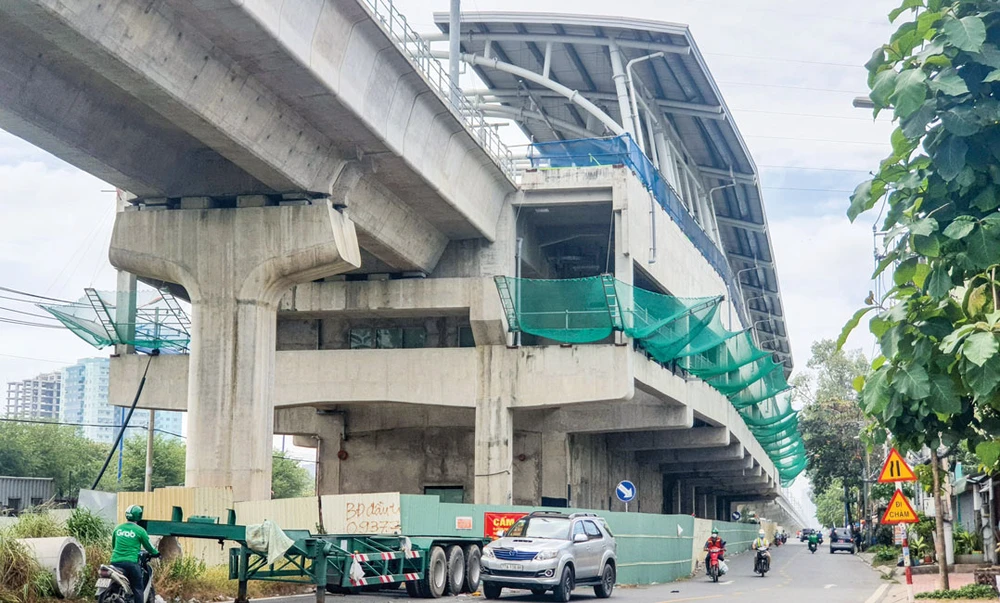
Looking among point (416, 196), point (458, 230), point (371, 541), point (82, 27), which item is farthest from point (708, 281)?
point (82, 27)

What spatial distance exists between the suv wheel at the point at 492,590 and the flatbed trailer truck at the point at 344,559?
2.20ft

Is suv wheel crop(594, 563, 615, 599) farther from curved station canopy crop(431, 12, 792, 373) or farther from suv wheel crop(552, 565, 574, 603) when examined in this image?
curved station canopy crop(431, 12, 792, 373)

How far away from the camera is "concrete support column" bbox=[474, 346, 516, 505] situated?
3588cm

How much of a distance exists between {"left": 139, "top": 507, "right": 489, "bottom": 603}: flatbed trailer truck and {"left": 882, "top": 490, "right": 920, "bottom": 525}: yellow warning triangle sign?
330 inches

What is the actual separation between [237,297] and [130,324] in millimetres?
12095

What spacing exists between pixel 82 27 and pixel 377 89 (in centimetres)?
852

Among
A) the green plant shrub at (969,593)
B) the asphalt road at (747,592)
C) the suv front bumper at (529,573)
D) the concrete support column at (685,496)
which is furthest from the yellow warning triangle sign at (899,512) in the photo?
the concrete support column at (685,496)

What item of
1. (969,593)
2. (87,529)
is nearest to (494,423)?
(969,593)

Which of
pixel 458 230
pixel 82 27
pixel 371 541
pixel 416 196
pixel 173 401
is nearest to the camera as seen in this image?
pixel 82 27

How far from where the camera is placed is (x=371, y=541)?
20.4 m

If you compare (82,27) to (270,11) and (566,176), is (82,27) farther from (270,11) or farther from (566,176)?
(566,176)

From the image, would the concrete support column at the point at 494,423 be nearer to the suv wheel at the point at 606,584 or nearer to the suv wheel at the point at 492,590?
the suv wheel at the point at 606,584

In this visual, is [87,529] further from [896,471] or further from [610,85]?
[610,85]

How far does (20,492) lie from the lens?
71.7 m
